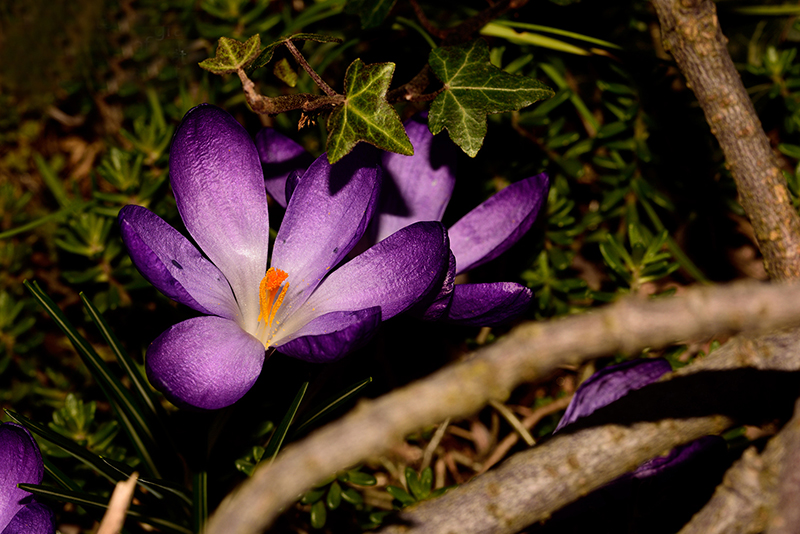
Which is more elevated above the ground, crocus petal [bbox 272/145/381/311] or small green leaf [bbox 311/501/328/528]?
crocus petal [bbox 272/145/381/311]

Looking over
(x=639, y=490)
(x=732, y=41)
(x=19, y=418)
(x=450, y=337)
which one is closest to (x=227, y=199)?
(x=19, y=418)

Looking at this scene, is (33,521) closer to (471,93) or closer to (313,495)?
(313,495)

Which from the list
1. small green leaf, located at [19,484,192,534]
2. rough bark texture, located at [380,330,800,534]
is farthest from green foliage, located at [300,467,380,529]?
rough bark texture, located at [380,330,800,534]

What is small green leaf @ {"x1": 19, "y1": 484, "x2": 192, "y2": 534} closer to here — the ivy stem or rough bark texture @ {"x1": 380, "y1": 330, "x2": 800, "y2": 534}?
rough bark texture @ {"x1": 380, "y1": 330, "x2": 800, "y2": 534}

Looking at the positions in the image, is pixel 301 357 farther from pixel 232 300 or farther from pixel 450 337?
pixel 450 337

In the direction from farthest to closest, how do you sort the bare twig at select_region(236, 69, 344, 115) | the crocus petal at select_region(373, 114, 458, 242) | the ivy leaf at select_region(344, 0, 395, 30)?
the ivy leaf at select_region(344, 0, 395, 30)
the crocus petal at select_region(373, 114, 458, 242)
the bare twig at select_region(236, 69, 344, 115)

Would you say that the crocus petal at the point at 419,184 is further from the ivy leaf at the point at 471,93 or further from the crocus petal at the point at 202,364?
the crocus petal at the point at 202,364

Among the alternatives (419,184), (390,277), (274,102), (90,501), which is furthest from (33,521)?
(419,184)
